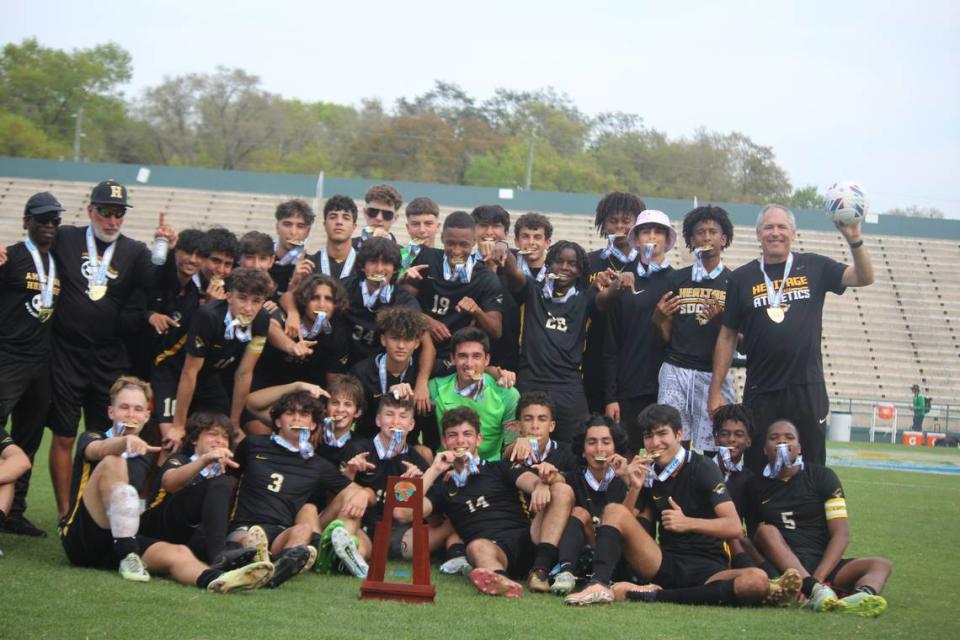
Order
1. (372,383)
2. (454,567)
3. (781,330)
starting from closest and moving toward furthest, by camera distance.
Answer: (454,567)
(781,330)
(372,383)

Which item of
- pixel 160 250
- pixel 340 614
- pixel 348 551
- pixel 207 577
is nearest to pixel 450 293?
pixel 160 250

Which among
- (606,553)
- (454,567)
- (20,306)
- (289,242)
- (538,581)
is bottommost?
(454,567)

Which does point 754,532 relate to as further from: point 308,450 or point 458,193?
point 458,193

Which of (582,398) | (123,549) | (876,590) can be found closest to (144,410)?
(123,549)

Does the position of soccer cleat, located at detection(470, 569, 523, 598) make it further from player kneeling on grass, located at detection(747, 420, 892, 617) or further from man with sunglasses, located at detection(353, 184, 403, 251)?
man with sunglasses, located at detection(353, 184, 403, 251)

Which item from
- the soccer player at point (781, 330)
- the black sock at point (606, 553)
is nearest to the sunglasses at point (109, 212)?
the black sock at point (606, 553)

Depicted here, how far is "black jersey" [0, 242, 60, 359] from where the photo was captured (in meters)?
7.37

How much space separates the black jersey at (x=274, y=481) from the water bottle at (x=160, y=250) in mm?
1538

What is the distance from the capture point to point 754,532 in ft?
22.8

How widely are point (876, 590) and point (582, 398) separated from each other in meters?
2.46

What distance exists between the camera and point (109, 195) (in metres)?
7.59

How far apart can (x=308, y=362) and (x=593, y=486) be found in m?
2.28

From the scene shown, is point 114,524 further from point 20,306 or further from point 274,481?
point 20,306

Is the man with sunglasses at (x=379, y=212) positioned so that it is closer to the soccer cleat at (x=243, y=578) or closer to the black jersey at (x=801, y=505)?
the soccer cleat at (x=243, y=578)
